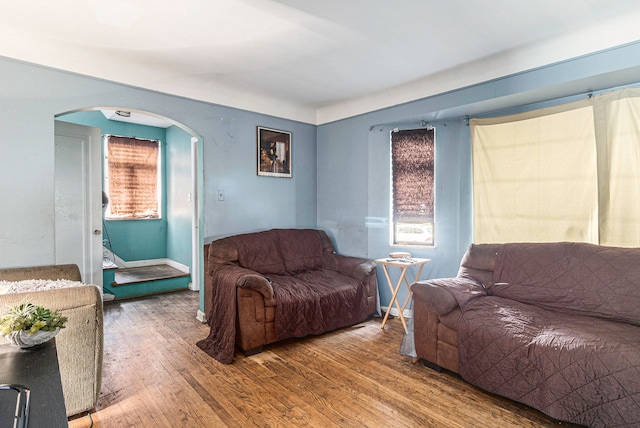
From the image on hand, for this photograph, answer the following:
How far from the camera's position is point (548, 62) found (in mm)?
2703

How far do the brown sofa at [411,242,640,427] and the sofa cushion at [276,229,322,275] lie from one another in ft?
5.34

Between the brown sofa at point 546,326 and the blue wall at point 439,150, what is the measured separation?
0.62 metres

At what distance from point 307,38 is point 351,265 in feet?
7.69

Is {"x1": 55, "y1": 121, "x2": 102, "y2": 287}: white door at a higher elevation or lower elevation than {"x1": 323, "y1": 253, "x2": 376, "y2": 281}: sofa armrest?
higher

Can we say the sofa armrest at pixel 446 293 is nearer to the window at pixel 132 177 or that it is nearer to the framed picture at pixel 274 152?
the framed picture at pixel 274 152

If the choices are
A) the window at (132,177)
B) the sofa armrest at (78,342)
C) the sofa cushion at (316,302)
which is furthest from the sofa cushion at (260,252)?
the window at (132,177)

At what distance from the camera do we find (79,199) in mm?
3879

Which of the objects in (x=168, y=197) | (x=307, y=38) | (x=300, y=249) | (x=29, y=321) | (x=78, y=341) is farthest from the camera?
(x=168, y=197)

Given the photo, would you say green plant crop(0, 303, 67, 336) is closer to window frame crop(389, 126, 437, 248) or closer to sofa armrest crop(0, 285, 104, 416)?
sofa armrest crop(0, 285, 104, 416)

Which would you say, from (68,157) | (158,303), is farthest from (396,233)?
(68,157)

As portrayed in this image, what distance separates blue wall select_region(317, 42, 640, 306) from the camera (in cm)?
264

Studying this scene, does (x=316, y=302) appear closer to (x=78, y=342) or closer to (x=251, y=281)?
(x=251, y=281)

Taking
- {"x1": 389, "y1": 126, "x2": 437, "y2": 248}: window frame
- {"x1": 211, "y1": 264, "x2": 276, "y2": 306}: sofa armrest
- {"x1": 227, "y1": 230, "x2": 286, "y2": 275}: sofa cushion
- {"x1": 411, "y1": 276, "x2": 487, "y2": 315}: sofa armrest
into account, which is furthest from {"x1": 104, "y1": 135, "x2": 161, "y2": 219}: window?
{"x1": 411, "y1": 276, "x2": 487, "y2": 315}: sofa armrest

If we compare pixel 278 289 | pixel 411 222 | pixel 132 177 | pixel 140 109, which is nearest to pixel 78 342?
pixel 278 289
